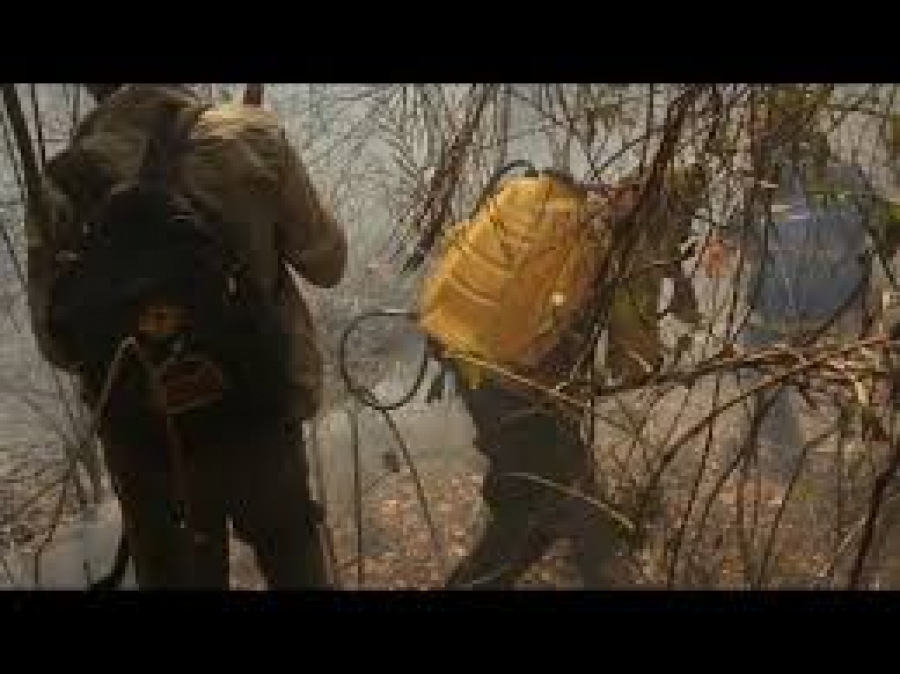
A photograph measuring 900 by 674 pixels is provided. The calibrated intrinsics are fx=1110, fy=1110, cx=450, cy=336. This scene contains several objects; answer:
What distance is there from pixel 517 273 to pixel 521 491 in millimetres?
624

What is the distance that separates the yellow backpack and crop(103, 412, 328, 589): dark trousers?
38 cm

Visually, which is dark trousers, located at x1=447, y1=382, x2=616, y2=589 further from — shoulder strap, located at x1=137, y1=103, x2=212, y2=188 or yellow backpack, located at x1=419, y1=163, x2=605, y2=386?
shoulder strap, located at x1=137, y1=103, x2=212, y2=188

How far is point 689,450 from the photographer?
377cm

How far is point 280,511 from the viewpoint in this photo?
1.99 meters

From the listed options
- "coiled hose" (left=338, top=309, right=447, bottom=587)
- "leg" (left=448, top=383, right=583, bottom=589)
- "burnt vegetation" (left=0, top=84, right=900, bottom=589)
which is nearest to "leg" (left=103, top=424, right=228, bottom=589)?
"burnt vegetation" (left=0, top=84, right=900, bottom=589)

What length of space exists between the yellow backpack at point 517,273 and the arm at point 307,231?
280 mm

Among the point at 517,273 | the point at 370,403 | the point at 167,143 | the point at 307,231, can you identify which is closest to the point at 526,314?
the point at 517,273

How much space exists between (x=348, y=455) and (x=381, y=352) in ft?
2.69

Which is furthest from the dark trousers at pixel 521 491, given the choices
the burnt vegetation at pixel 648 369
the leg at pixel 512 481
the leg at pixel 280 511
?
the leg at pixel 280 511

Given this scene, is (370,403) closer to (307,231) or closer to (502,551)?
(307,231)

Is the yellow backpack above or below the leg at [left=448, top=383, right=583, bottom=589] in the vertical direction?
above

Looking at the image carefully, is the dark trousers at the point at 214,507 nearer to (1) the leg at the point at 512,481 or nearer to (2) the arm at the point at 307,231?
(2) the arm at the point at 307,231

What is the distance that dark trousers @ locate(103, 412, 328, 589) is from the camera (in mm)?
1915
